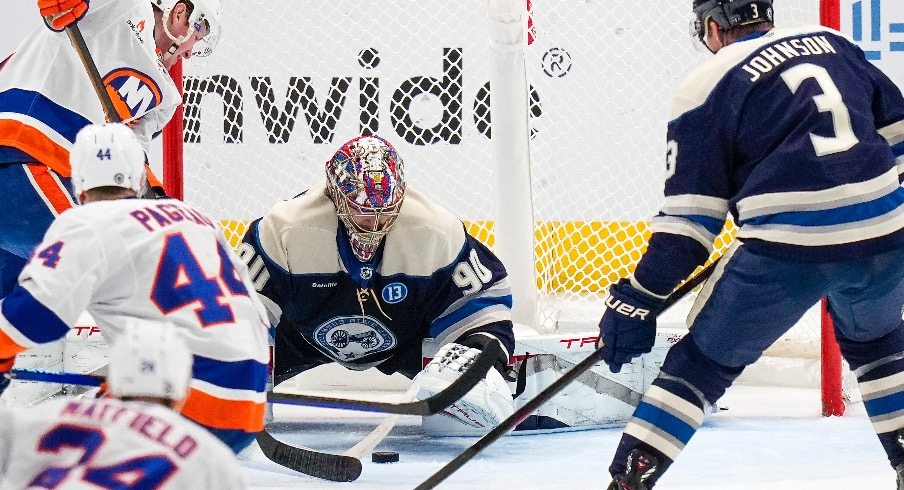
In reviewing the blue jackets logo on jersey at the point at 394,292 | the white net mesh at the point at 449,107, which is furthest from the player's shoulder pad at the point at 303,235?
the white net mesh at the point at 449,107

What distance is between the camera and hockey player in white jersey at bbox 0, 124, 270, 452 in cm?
210

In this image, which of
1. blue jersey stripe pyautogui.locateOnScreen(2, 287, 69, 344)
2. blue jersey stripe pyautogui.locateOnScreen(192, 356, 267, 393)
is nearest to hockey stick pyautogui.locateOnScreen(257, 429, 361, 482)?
blue jersey stripe pyautogui.locateOnScreen(192, 356, 267, 393)

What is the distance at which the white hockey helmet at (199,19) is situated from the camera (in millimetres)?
3754

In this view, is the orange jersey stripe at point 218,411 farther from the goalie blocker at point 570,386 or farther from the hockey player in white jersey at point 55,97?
the goalie blocker at point 570,386

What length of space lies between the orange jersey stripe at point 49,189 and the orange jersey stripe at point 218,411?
1270 mm

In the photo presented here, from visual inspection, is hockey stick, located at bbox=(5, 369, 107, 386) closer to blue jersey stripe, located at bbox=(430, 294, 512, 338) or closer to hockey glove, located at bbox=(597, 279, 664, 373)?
hockey glove, located at bbox=(597, 279, 664, 373)

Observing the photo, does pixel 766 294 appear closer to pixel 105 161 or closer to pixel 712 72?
pixel 712 72

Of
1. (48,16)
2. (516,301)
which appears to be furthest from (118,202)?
(516,301)

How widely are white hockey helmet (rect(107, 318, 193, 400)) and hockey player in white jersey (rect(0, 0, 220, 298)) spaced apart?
1.73 m

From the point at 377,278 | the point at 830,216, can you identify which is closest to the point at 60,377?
the point at 377,278

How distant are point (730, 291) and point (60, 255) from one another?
3.97ft

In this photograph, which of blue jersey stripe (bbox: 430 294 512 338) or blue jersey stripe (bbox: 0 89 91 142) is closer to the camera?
blue jersey stripe (bbox: 0 89 91 142)

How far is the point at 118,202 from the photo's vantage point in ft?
7.29

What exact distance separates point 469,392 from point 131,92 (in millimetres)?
1149
